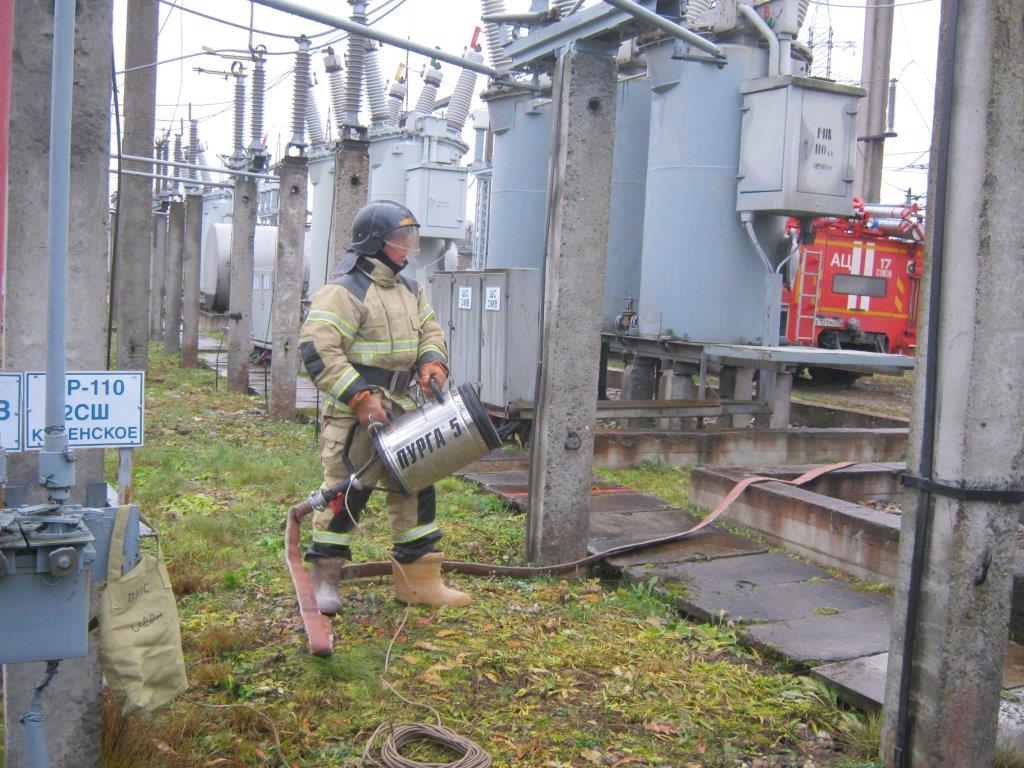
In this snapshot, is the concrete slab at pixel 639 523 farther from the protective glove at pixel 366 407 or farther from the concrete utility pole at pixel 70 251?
the concrete utility pole at pixel 70 251

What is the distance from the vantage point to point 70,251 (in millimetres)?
2777

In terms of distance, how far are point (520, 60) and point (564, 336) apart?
1.71 meters

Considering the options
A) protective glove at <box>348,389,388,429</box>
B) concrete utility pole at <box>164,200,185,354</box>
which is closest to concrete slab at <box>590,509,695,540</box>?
protective glove at <box>348,389,388,429</box>

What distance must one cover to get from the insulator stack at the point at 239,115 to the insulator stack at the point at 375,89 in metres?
2.69

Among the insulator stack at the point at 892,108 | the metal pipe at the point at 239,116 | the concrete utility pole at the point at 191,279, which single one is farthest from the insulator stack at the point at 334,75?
the insulator stack at the point at 892,108

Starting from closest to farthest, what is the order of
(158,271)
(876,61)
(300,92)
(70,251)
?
(70,251)
(300,92)
(876,61)
(158,271)

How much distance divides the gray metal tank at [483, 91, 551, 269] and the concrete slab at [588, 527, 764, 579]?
6.56 meters

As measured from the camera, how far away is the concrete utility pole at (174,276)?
18594 mm

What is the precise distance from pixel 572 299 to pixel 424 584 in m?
1.72

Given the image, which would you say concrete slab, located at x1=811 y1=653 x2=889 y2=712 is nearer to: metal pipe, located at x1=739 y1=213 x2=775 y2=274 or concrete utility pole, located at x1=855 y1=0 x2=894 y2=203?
metal pipe, located at x1=739 y1=213 x2=775 y2=274

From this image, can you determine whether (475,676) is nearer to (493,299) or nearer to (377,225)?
(377,225)

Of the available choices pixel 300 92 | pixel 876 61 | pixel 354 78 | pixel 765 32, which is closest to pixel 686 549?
pixel 765 32

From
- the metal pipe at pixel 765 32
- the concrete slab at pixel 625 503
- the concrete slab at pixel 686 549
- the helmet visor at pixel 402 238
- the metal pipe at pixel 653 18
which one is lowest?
the concrete slab at pixel 686 549

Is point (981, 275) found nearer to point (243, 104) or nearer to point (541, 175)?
point (541, 175)
